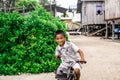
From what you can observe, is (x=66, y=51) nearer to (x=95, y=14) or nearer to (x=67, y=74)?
(x=67, y=74)

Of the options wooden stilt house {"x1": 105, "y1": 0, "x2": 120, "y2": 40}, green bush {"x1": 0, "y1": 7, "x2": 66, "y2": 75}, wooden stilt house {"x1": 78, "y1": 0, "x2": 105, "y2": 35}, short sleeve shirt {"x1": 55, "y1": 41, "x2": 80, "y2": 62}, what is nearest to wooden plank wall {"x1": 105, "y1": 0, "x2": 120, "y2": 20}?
wooden stilt house {"x1": 105, "y1": 0, "x2": 120, "y2": 40}

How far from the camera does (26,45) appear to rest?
9.73 meters

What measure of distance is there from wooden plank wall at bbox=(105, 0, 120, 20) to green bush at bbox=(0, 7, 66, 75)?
14.4 metres

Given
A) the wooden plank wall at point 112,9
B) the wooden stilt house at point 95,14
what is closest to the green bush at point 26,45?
the wooden plank wall at point 112,9

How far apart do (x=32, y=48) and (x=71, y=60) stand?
4.53 meters

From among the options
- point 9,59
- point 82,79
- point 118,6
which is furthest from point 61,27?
point 118,6

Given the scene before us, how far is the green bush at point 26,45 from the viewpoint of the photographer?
30.7 ft

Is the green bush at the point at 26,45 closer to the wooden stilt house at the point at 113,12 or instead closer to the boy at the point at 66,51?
the boy at the point at 66,51

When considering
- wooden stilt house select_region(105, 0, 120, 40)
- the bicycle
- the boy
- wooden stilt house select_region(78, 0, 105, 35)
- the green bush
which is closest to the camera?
the bicycle

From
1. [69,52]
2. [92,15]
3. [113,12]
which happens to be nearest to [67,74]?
[69,52]

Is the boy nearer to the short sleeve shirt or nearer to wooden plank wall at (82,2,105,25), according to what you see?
the short sleeve shirt

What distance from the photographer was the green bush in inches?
368

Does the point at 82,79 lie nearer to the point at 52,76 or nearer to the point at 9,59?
the point at 52,76

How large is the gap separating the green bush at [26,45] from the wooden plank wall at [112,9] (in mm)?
14425
